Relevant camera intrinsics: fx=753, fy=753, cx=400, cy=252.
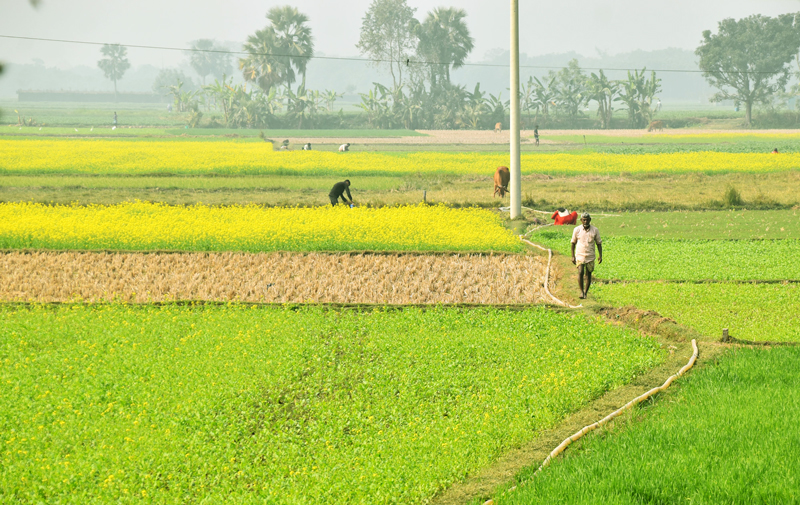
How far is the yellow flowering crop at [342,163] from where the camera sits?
128 ft

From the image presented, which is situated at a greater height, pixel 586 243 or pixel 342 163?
pixel 342 163

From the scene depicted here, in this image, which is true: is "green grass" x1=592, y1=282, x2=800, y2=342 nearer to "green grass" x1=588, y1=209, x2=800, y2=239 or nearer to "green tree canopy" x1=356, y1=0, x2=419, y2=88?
"green grass" x1=588, y1=209, x2=800, y2=239

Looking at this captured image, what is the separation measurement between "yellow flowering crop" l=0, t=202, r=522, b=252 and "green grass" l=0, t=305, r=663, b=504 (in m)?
6.15

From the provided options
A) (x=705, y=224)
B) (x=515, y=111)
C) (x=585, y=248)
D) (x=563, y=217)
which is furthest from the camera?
(x=515, y=111)

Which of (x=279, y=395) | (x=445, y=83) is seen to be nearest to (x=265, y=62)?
(x=445, y=83)

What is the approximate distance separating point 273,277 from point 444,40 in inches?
3302

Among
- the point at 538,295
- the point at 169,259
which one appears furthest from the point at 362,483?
the point at 169,259

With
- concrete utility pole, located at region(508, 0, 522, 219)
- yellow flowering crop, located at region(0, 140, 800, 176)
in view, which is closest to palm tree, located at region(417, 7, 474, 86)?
yellow flowering crop, located at region(0, 140, 800, 176)

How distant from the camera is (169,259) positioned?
18312 millimetres

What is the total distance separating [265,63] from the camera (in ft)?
298

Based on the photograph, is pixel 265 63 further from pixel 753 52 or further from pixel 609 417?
pixel 609 417

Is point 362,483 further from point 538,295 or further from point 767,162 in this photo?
point 767,162

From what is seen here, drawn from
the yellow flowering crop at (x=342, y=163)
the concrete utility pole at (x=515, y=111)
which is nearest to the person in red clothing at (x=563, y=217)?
the concrete utility pole at (x=515, y=111)

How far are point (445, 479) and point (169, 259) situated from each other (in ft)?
41.6
